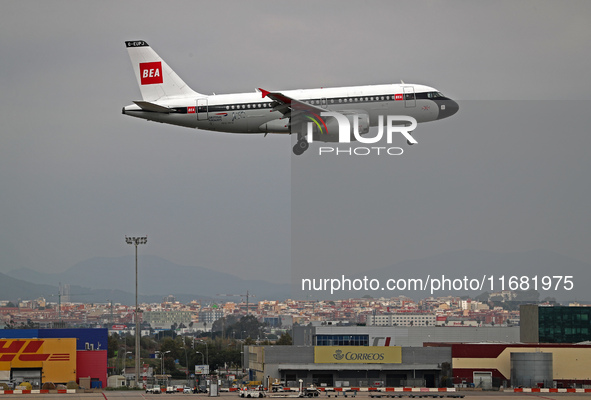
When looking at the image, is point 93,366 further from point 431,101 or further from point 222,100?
point 431,101

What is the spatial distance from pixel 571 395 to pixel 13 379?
179 feet

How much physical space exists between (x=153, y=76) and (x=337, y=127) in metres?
23.0

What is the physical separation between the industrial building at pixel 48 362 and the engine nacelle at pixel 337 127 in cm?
4009

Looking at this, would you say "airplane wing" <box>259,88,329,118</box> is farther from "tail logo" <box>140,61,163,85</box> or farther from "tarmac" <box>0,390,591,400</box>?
"tarmac" <box>0,390,591,400</box>

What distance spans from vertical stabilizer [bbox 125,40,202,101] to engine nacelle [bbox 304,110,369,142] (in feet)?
42.5

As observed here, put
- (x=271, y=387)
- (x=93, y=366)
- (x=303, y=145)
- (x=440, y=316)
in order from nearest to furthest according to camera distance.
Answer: (x=303, y=145) → (x=271, y=387) → (x=93, y=366) → (x=440, y=316)

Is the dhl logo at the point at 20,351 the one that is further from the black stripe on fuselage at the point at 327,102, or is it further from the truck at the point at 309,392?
the truck at the point at 309,392

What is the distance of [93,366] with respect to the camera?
4144 inches

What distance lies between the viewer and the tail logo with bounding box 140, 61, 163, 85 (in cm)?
9169

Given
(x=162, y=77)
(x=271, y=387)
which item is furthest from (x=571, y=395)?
(x=162, y=77)

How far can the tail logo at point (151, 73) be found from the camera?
91.7m

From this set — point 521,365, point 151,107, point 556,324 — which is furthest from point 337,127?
point 556,324

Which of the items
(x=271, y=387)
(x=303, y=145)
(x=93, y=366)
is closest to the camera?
(x=303, y=145)

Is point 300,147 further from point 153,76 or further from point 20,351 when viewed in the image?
point 20,351
